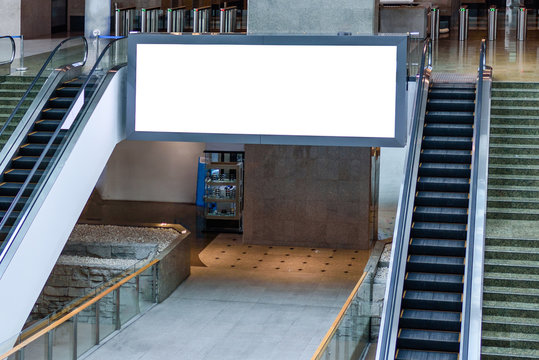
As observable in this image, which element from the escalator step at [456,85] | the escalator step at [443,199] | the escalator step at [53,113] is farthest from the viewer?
the escalator step at [456,85]

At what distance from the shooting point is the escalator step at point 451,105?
1549 cm

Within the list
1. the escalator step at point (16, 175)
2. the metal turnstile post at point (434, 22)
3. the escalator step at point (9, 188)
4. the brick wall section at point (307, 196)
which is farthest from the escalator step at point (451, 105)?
the metal turnstile post at point (434, 22)

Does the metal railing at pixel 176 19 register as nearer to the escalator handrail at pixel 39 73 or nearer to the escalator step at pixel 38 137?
the escalator handrail at pixel 39 73

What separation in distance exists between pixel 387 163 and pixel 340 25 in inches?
187

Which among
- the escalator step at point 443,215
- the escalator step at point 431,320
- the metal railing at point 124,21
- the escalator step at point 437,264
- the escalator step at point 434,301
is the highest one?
the metal railing at point 124,21

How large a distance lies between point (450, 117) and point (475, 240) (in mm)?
3549

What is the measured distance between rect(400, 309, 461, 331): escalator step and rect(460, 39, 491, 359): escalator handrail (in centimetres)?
61

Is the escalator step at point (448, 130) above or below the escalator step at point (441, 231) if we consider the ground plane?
above

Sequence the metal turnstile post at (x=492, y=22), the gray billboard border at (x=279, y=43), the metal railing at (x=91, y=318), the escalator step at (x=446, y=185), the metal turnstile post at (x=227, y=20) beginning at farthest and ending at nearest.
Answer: the metal turnstile post at (x=492, y=22), the metal turnstile post at (x=227, y=20), the gray billboard border at (x=279, y=43), the escalator step at (x=446, y=185), the metal railing at (x=91, y=318)

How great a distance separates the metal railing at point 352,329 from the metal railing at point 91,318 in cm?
341

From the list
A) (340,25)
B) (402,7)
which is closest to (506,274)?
(340,25)

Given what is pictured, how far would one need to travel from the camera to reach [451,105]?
15.6 meters

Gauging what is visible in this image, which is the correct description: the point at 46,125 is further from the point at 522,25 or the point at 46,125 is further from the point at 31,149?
the point at 522,25

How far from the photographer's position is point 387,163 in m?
22.2
